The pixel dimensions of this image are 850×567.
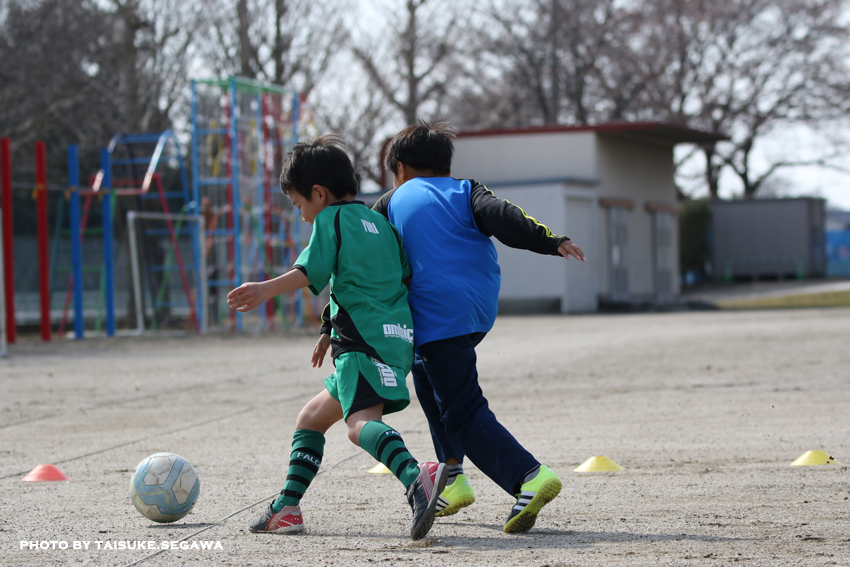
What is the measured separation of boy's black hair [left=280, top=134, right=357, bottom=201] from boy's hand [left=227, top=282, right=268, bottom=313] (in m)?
0.47

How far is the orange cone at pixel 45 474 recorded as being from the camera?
15.6ft

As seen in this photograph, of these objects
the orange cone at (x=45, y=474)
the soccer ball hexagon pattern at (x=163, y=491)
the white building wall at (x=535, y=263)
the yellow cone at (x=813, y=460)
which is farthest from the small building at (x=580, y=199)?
the soccer ball hexagon pattern at (x=163, y=491)

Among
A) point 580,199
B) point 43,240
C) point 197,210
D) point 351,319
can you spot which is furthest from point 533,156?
point 351,319

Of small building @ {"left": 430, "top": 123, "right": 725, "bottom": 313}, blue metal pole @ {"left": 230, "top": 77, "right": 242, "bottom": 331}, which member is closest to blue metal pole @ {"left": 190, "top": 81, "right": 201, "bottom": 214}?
blue metal pole @ {"left": 230, "top": 77, "right": 242, "bottom": 331}

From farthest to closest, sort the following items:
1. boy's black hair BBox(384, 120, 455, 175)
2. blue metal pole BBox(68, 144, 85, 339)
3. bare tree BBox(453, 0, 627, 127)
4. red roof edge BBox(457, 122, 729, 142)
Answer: bare tree BBox(453, 0, 627, 127)
red roof edge BBox(457, 122, 729, 142)
blue metal pole BBox(68, 144, 85, 339)
boy's black hair BBox(384, 120, 455, 175)

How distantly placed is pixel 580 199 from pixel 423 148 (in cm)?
2151

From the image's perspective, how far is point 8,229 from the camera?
48.8 ft

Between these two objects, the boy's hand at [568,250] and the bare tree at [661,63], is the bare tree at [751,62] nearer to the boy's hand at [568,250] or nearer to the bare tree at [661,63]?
the bare tree at [661,63]

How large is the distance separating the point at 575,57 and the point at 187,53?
15069 millimetres

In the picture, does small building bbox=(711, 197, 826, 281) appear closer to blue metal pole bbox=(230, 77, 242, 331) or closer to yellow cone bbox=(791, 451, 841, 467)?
blue metal pole bbox=(230, 77, 242, 331)

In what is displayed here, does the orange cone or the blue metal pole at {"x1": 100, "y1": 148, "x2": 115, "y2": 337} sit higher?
the blue metal pole at {"x1": 100, "y1": 148, "x2": 115, "y2": 337}

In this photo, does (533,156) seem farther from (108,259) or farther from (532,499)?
(532,499)

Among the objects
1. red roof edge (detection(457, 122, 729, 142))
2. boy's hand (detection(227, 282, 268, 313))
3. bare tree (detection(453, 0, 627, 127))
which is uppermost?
bare tree (detection(453, 0, 627, 127))

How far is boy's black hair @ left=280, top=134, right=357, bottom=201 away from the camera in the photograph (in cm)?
368
